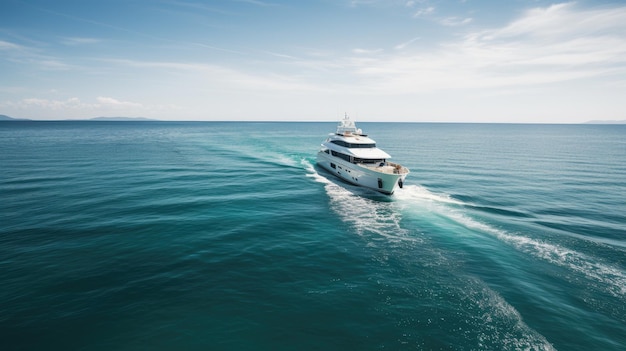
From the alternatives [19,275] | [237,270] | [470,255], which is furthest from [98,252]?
[470,255]

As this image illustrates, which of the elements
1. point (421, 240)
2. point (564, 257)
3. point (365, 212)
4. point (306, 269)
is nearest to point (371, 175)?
point (365, 212)

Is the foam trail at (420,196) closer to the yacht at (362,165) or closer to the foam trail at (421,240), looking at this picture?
the foam trail at (421,240)

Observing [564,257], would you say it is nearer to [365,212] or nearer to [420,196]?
[365,212]

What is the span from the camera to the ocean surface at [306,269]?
13172 mm

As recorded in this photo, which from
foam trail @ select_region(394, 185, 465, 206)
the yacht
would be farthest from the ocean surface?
the yacht

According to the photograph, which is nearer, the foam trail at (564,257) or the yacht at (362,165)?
the foam trail at (564,257)

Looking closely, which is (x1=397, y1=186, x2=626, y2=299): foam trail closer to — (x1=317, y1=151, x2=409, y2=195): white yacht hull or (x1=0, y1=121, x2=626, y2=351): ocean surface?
(x1=0, y1=121, x2=626, y2=351): ocean surface

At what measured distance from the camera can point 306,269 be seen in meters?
18.7

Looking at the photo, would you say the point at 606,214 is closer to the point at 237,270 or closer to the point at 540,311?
the point at 540,311

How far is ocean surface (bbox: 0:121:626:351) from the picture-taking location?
1317 cm

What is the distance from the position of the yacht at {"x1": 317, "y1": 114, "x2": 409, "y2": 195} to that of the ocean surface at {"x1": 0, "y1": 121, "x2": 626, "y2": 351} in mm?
2556

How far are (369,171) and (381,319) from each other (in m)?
26.1

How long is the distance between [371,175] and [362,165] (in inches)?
131

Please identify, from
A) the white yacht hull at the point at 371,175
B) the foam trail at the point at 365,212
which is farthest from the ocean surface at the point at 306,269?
the white yacht hull at the point at 371,175
